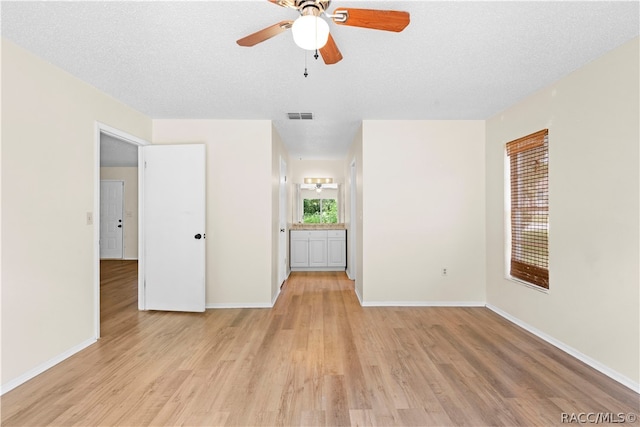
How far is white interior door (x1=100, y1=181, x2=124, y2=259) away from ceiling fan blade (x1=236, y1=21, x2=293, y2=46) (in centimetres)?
751

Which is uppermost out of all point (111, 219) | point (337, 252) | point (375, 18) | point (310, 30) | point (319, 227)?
point (375, 18)

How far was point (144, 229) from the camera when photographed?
3.77 meters

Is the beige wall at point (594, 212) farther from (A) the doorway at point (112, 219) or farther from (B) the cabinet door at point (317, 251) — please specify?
(A) the doorway at point (112, 219)

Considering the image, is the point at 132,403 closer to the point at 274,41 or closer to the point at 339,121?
the point at 274,41

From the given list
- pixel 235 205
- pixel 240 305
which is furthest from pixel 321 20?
pixel 240 305

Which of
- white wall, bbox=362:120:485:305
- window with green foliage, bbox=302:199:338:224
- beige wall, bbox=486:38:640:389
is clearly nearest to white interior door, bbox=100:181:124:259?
window with green foliage, bbox=302:199:338:224

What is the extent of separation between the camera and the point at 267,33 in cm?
168

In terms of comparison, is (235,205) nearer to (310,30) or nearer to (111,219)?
(310,30)

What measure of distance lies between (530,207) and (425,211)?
1.12 meters

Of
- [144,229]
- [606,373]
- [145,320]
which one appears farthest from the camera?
[144,229]

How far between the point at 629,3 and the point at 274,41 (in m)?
2.11

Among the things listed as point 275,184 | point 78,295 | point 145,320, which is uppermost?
point 275,184

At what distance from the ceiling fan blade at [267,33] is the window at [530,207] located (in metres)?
2.68

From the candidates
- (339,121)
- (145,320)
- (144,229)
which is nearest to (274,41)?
(339,121)
